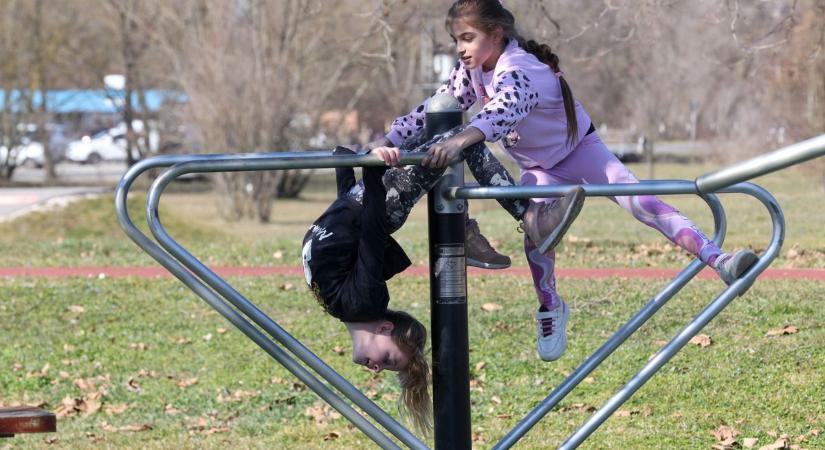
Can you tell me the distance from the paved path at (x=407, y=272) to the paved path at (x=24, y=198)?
7041 millimetres

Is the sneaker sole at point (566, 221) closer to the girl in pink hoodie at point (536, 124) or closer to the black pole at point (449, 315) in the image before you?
the girl in pink hoodie at point (536, 124)

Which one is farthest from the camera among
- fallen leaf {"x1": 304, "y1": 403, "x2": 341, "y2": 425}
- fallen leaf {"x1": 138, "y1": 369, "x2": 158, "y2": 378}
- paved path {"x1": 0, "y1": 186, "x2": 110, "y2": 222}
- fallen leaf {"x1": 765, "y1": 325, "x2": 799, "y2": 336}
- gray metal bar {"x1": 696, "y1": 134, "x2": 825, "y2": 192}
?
paved path {"x1": 0, "y1": 186, "x2": 110, "y2": 222}

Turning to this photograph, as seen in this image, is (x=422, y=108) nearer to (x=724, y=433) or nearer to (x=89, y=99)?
(x=724, y=433)

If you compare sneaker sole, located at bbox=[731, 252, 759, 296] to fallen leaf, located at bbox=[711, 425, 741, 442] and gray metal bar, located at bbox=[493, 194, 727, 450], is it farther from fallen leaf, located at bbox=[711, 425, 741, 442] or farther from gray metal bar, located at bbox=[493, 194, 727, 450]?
fallen leaf, located at bbox=[711, 425, 741, 442]

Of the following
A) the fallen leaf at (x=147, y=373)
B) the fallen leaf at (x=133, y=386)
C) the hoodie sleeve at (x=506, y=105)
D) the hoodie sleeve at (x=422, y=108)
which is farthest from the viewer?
the fallen leaf at (x=147, y=373)

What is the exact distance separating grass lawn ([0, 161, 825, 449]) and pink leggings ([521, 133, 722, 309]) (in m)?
1.35

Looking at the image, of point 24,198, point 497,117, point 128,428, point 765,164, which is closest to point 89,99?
point 24,198

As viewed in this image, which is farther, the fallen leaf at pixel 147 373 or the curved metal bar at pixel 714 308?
the fallen leaf at pixel 147 373

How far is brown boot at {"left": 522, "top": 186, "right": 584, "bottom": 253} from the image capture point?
3.23 metres

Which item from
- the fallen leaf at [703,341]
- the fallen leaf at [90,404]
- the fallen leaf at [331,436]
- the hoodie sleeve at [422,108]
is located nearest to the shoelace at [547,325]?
the hoodie sleeve at [422,108]

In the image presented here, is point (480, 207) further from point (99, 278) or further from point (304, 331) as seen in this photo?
point (304, 331)

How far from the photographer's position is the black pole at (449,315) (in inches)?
130

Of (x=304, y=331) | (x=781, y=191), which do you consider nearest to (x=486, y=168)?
(x=304, y=331)

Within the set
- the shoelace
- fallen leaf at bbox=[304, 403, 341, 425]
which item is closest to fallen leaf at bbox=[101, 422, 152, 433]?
fallen leaf at bbox=[304, 403, 341, 425]
